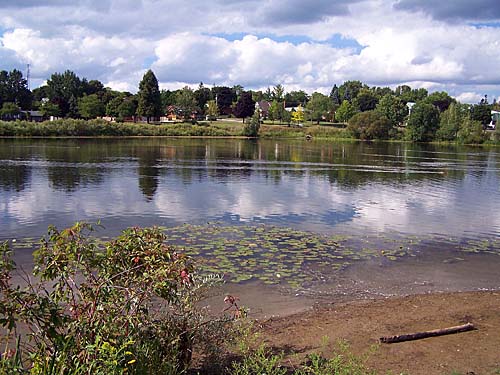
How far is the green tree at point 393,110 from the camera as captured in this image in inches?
5020

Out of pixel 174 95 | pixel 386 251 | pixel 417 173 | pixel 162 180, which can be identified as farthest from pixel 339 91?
pixel 386 251

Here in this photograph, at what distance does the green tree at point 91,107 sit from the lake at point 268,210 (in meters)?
77.2

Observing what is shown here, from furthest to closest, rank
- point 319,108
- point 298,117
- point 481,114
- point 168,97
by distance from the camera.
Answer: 1. point 168,97
2. point 319,108
3. point 298,117
4. point 481,114

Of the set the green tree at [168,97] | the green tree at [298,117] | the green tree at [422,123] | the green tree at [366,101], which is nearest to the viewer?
the green tree at [422,123]

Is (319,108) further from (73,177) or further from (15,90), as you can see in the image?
(73,177)

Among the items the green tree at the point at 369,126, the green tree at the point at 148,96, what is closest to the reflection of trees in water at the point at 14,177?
the green tree at the point at 148,96

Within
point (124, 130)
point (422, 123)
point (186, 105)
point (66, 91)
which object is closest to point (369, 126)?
point (422, 123)

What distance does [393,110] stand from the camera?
12888 cm

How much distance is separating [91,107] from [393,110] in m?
74.2

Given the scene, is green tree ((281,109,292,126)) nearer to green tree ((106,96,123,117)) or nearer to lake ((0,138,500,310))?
green tree ((106,96,123,117))

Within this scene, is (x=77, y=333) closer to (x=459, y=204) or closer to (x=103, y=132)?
(x=459, y=204)

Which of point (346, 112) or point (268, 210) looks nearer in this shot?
point (268, 210)

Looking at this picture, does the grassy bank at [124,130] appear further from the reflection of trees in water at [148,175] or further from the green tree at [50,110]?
the reflection of trees in water at [148,175]

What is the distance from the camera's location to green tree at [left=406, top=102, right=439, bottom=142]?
113688mm
